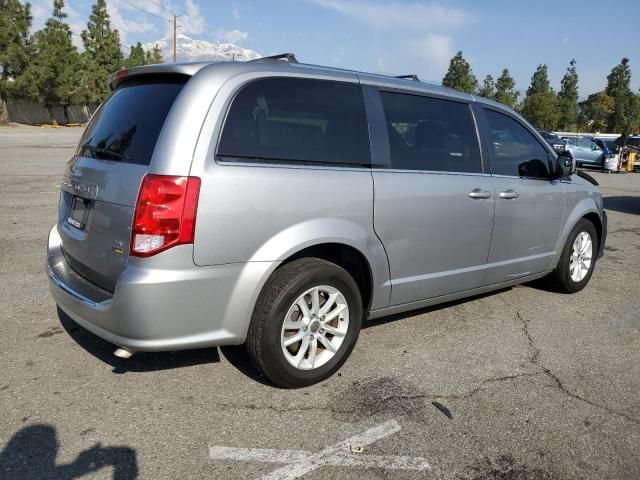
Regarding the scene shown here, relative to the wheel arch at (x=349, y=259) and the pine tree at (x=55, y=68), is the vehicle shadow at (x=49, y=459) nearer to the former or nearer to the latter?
the wheel arch at (x=349, y=259)

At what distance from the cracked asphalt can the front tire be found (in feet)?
0.49

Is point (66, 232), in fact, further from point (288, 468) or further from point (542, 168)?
point (542, 168)

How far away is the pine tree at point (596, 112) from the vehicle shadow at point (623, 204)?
6536 centimetres

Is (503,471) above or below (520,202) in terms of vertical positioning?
below

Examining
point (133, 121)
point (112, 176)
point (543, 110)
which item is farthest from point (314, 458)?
point (543, 110)

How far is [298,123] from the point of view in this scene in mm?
3193

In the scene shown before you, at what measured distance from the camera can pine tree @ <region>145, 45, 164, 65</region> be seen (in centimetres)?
7778

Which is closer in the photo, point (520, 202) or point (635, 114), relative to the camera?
point (520, 202)

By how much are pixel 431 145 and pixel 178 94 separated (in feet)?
6.04

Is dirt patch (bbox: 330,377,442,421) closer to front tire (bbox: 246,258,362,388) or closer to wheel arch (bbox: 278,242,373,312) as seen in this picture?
front tire (bbox: 246,258,362,388)

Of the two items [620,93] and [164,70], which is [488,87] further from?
[164,70]

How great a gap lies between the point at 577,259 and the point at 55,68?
4949cm

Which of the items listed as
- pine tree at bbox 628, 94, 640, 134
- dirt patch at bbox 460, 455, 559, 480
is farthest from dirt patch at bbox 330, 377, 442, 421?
pine tree at bbox 628, 94, 640, 134

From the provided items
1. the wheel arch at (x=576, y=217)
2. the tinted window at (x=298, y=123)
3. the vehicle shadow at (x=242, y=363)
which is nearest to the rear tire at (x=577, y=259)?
the wheel arch at (x=576, y=217)
